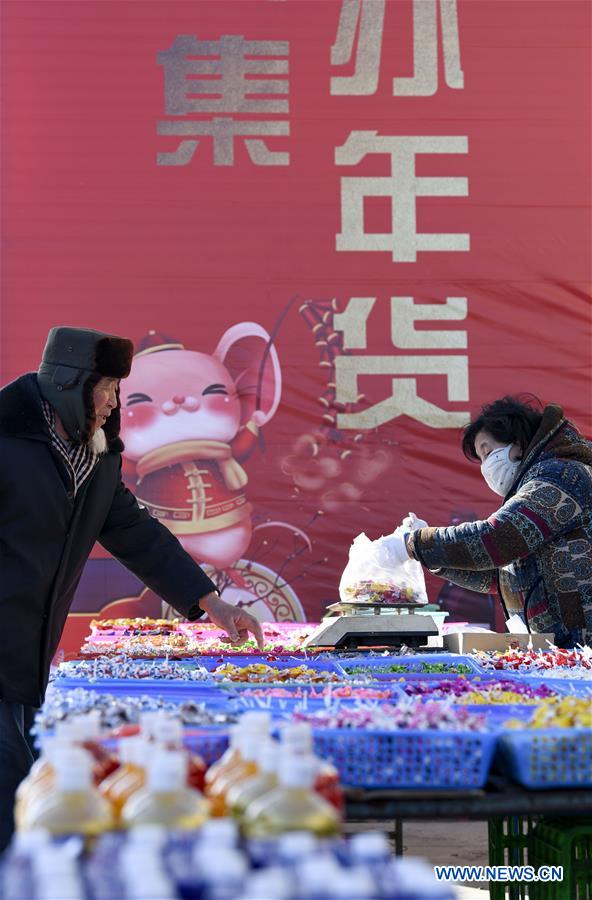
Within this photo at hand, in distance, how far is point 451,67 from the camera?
5875 mm

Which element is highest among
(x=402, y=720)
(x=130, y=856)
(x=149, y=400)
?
(x=149, y=400)

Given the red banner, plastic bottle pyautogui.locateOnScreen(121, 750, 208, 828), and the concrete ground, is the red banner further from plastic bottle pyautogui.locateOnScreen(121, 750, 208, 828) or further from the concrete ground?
plastic bottle pyautogui.locateOnScreen(121, 750, 208, 828)

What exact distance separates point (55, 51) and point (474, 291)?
2.51m

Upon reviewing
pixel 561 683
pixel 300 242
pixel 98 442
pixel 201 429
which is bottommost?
pixel 561 683

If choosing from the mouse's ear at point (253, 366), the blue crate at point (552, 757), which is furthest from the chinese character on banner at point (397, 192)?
the blue crate at point (552, 757)

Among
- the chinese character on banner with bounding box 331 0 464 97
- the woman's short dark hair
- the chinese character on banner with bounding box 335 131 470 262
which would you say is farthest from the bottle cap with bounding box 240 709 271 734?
the chinese character on banner with bounding box 331 0 464 97

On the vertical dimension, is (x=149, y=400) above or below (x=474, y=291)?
below

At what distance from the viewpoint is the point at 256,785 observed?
125 cm

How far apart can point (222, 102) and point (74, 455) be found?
11.9 ft

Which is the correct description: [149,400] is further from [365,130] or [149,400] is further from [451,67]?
[451,67]

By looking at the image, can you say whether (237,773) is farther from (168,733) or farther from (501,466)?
(501,466)

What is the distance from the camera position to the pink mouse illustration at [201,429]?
563 centimetres

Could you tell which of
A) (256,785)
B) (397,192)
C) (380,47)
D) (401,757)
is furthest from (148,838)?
(380,47)

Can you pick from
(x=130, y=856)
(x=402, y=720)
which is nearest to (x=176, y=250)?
(x=402, y=720)
